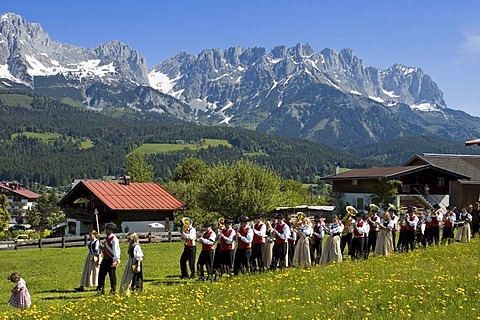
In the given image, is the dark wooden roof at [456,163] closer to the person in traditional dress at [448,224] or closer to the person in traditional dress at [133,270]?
the person in traditional dress at [448,224]

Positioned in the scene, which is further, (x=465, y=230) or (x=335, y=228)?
(x=465, y=230)

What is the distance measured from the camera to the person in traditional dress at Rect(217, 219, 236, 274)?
19453 millimetres

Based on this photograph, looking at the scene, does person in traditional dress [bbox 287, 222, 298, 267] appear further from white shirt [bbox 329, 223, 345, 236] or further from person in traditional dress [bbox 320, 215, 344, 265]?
white shirt [bbox 329, 223, 345, 236]

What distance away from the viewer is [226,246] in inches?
774

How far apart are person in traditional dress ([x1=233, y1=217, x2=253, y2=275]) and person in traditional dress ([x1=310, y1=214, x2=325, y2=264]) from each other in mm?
4227

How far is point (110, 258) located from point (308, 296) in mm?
6252

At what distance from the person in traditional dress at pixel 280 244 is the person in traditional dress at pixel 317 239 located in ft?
6.27

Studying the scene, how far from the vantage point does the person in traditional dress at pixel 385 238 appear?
25.1 meters

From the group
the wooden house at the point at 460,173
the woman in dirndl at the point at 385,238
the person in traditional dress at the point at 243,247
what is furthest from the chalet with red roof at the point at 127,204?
the person in traditional dress at the point at 243,247

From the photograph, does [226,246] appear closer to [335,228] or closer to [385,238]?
[335,228]

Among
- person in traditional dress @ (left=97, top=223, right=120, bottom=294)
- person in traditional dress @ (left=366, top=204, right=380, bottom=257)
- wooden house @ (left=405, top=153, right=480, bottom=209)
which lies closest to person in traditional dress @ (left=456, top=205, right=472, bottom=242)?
person in traditional dress @ (left=366, top=204, right=380, bottom=257)

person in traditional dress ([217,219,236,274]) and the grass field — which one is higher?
person in traditional dress ([217,219,236,274])

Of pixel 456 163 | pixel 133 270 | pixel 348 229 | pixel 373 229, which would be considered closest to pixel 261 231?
pixel 133 270

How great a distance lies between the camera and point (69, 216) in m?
69.7
